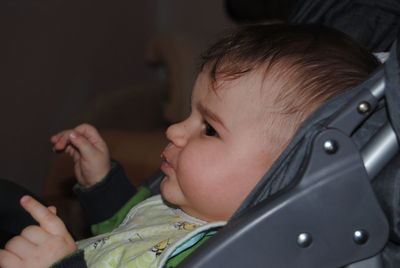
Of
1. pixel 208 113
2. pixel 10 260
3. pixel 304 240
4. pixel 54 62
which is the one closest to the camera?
pixel 304 240

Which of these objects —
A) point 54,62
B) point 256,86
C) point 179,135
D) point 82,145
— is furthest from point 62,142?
point 54,62

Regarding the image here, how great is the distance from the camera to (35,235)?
33.5 inches

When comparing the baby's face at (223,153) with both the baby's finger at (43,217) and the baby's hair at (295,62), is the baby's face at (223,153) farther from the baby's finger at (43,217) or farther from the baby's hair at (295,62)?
the baby's finger at (43,217)

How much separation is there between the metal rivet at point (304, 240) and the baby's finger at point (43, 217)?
1.18 ft

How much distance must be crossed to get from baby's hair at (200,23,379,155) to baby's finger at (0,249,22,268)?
0.39m

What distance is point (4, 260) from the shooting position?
85cm

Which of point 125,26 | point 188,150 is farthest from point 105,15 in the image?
point 188,150

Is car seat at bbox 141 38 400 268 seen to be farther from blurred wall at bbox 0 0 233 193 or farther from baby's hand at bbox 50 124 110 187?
blurred wall at bbox 0 0 233 193

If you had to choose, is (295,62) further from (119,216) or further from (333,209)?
(119,216)

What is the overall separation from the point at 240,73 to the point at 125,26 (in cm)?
241

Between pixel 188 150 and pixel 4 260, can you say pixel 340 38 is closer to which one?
pixel 188 150

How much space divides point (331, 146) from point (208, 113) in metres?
0.29

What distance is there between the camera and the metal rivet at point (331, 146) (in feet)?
2.30

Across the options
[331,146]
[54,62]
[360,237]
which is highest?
[331,146]
